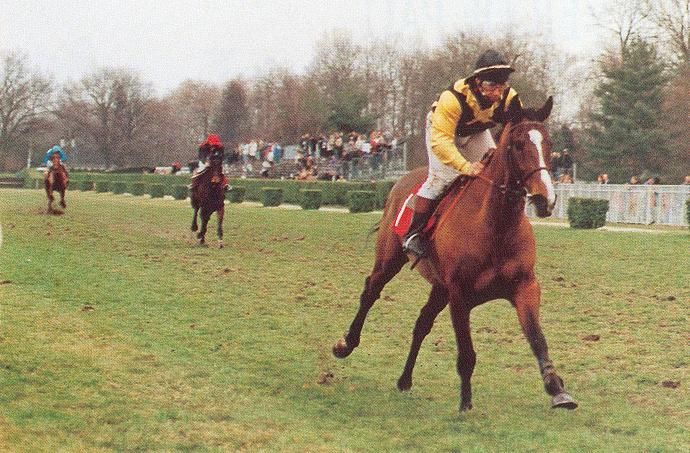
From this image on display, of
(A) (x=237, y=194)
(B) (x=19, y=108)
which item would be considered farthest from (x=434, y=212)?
(B) (x=19, y=108)

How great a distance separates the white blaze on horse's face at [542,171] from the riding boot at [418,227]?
1453mm

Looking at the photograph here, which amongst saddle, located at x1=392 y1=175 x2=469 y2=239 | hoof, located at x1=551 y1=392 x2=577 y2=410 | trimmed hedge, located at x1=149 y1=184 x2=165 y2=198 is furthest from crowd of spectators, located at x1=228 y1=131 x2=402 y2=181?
hoof, located at x1=551 y1=392 x2=577 y2=410

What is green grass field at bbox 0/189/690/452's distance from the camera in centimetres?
617

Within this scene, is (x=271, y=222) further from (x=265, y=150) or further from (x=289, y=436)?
(x=265, y=150)

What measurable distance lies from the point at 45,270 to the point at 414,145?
4188 cm

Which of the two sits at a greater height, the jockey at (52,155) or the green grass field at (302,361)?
the jockey at (52,155)

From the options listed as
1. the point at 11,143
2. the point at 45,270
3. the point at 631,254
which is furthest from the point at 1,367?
the point at 11,143

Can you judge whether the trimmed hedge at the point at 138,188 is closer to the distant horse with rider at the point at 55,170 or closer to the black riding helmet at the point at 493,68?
the distant horse with rider at the point at 55,170

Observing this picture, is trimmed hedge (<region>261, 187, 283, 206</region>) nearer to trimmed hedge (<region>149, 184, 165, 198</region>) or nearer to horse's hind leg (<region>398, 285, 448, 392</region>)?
trimmed hedge (<region>149, 184, 165, 198</region>)

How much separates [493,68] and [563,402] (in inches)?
95.3

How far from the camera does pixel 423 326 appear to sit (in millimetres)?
7855

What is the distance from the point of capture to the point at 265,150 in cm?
5569

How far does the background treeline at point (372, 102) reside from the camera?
52.0m

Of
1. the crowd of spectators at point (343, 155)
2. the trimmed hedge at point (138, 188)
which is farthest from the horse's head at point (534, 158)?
the trimmed hedge at point (138, 188)
